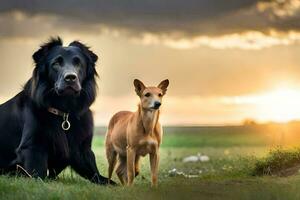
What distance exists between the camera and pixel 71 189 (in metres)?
7.96

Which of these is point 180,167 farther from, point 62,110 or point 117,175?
point 62,110

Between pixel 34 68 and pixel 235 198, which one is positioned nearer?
pixel 235 198

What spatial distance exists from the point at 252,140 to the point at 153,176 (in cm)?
1200

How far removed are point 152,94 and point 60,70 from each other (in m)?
1.03

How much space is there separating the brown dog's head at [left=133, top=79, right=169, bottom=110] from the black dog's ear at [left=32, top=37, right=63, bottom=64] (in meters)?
0.94

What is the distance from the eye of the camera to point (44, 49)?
908 centimetres

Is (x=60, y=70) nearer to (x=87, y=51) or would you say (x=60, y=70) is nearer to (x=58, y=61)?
(x=58, y=61)

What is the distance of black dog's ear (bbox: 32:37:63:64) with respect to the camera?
905 centimetres

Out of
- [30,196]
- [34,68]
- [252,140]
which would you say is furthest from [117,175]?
[252,140]

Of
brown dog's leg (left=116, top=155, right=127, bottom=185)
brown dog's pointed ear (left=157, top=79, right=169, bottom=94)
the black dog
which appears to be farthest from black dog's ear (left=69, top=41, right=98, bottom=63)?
brown dog's leg (left=116, top=155, right=127, bottom=185)

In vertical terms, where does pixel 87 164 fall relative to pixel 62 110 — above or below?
below

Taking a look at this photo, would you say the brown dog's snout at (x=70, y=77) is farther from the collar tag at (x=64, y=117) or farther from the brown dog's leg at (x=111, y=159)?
the brown dog's leg at (x=111, y=159)

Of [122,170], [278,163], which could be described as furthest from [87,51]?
[278,163]

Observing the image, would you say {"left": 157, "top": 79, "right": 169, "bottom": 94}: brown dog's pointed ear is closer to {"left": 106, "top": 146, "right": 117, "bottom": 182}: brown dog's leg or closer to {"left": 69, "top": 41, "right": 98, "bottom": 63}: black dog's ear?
{"left": 69, "top": 41, "right": 98, "bottom": 63}: black dog's ear
